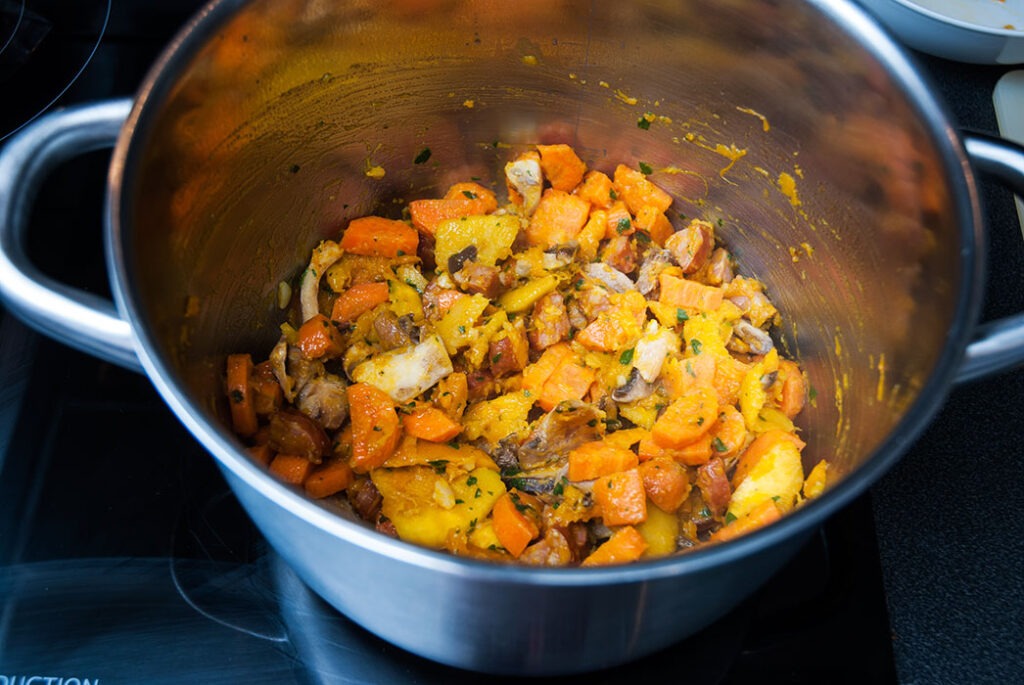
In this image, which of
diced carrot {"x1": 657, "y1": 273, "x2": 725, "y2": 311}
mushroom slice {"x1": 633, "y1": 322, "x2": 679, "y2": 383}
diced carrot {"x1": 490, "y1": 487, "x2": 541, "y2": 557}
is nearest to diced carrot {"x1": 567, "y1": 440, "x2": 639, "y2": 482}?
diced carrot {"x1": 490, "y1": 487, "x2": 541, "y2": 557}

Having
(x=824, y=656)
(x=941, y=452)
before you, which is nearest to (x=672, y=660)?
(x=824, y=656)

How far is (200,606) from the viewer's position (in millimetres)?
1536

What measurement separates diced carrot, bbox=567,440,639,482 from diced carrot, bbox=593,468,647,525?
0.05 metres

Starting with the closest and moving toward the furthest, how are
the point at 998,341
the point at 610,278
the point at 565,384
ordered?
the point at 998,341 → the point at 565,384 → the point at 610,278

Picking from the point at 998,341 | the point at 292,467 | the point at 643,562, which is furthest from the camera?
the point at 292,467

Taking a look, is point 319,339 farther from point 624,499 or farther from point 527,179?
point 624,499

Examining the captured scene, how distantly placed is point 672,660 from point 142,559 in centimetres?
98

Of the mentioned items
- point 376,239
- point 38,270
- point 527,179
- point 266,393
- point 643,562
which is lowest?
point 266,393

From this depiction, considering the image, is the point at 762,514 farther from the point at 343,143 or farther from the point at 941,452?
the point at 343,143

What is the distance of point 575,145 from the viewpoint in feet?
6.80

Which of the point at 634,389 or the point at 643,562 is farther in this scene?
the point at 634,389

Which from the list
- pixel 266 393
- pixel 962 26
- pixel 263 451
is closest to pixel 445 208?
pixel 266 393

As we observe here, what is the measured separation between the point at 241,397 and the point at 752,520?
989 mm

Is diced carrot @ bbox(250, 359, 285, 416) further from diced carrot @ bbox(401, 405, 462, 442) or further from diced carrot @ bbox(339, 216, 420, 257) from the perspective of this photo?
diced carrot @ bbox(339, 216, 420, 257)
